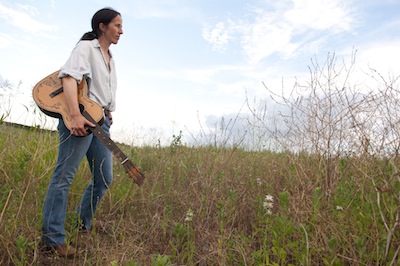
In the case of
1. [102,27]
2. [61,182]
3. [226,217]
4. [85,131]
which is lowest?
[226,217]

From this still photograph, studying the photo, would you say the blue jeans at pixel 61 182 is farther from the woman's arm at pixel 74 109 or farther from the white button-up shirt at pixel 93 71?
the white button-up shirt at pixel 93 71

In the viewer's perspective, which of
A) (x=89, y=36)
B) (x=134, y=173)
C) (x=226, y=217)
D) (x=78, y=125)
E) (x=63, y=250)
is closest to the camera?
(x=78, y=125)

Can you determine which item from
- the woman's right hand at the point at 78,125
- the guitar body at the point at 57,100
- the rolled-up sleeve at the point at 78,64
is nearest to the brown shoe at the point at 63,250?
the woman's right hand at the point at 78,125

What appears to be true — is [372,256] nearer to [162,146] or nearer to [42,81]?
[42,81]

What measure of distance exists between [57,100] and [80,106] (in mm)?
184

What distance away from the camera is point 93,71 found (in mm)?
3252

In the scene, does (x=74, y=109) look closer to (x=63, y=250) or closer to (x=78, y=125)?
(x=78, y=125)

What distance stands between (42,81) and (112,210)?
1649 mm

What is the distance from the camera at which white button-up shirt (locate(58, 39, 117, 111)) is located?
9.91 ft

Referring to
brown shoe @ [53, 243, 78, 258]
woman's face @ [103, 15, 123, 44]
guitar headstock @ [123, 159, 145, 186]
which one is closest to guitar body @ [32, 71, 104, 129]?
guitar headstock @ [123, 159, 145, 186]

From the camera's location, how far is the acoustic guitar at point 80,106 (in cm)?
304

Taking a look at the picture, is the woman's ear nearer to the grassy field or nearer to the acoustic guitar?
the acoustic guitar

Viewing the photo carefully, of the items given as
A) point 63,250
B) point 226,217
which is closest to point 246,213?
point 226,217

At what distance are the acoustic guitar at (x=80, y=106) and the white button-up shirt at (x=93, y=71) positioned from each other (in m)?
0.11
